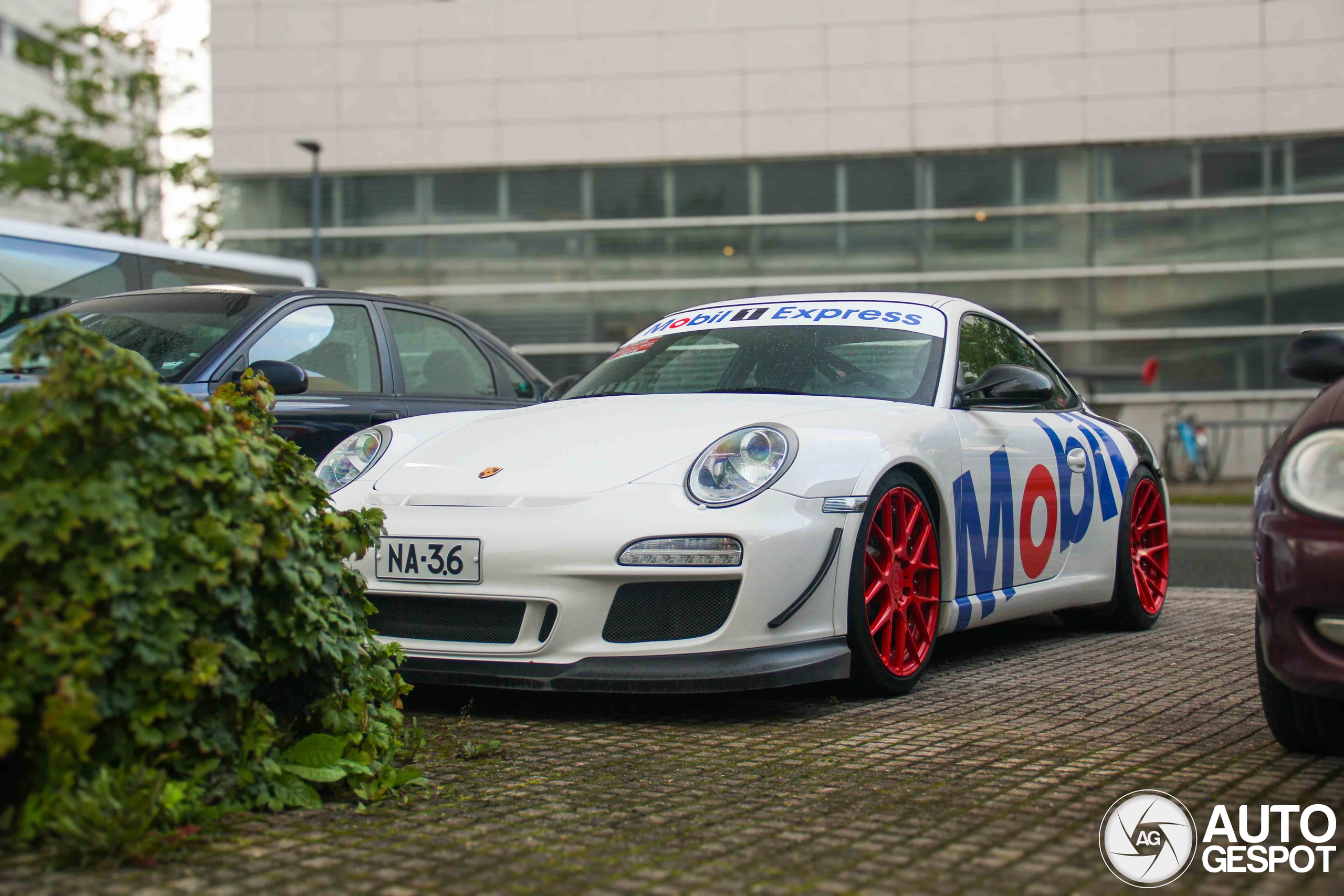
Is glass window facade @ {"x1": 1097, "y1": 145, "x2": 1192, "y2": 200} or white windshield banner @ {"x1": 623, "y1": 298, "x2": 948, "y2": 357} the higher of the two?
glass window facade @ {"x1": 1097, "y1": 145, "x2": 1192, "y2": 200}

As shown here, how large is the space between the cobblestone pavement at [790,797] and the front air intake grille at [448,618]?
24 cm

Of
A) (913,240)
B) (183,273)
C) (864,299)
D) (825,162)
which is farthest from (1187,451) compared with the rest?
(864,299)

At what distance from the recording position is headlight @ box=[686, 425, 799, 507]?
4191 millimetres

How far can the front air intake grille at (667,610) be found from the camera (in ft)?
13.4

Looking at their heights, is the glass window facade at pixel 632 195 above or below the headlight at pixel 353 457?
above

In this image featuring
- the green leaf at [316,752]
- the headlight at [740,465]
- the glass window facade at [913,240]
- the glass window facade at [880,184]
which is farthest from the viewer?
the glass window facade at [880,184]

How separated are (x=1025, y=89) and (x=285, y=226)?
497 inches

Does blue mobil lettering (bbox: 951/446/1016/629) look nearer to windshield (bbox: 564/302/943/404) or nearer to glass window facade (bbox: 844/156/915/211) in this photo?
windshield (bbox: 564/302/943/404)

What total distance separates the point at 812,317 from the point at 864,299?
0.28 m

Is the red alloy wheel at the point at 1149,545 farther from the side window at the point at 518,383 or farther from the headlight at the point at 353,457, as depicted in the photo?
the headlight at the point at 353,457

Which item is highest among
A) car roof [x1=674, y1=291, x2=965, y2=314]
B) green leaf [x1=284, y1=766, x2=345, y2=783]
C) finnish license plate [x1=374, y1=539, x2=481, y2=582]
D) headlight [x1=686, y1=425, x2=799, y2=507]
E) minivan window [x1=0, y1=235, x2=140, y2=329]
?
minivan window [x1=0, y1=235, x2=140, y2=329]

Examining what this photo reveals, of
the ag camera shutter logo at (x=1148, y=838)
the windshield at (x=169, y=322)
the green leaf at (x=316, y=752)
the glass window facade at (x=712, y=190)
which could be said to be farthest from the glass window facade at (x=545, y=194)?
the ag camera shutter logo at (x=1148, y=838)

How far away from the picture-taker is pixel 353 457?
16.1 feet

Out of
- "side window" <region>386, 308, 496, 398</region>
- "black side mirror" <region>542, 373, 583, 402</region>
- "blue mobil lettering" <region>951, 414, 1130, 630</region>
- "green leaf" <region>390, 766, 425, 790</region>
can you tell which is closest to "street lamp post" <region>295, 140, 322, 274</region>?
"side window" <region>386, 308, 496, 398</region>
